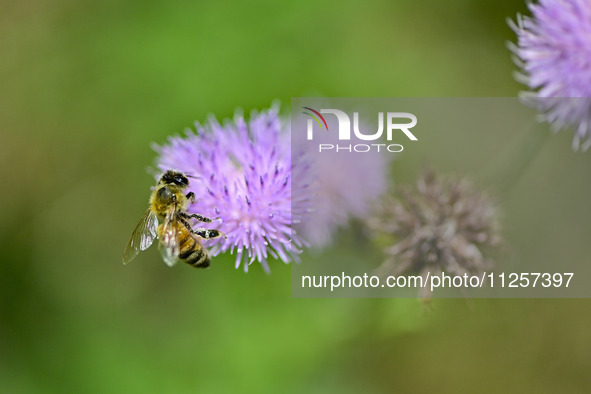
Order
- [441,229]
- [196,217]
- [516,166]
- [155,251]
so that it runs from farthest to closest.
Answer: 1. [155,251]
2. [516,166]
3. [441,229]
4. [196,217]

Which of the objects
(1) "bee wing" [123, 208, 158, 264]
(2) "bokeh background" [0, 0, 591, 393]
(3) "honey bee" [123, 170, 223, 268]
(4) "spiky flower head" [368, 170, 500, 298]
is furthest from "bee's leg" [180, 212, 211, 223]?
(2) "bokeh background" [0, 0, 591, 393]

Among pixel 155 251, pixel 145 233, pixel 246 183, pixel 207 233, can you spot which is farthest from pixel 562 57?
pixel 155 251

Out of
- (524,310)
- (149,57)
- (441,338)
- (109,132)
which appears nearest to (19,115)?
(109,132)

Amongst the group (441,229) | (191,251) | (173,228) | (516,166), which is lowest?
(191,251)

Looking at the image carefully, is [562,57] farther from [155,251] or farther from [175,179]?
[155,251]

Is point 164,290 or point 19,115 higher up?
point 19,115

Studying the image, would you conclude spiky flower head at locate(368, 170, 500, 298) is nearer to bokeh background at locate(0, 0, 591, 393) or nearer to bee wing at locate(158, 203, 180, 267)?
bee wing at locate(158, 203, 180, 267)

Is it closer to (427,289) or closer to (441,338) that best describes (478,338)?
(441,338)
